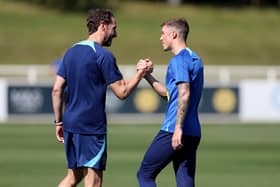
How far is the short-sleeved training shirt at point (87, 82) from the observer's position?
29.8ft

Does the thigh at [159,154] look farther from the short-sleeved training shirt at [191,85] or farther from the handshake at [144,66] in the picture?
the handshake at [144,66]

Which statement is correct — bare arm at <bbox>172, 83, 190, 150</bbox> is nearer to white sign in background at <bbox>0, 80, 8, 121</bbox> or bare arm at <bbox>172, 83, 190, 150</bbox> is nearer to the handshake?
the handshake

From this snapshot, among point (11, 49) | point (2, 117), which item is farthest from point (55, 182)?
point (11, 49)

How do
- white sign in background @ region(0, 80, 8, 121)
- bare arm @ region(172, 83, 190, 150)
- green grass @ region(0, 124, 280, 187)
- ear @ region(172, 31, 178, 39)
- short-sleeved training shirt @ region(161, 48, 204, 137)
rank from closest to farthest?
bare arm @ region(172, 83, 190, 150), short-sleeved training shirt @ region(161, 48, 204, 137), ear @ region(172, 31, 178, 39), green grass @ region(0, 124, 280, 187), white sign in background @ region(0, 80, 8, 121)

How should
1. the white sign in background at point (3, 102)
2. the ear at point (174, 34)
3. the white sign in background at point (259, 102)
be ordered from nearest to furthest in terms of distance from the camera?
the ear at point (174, 34) < the white sign in background at point (3, 102) < the white sign in background at point (259, 102)

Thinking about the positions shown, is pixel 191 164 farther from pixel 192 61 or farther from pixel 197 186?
pixel 197 186

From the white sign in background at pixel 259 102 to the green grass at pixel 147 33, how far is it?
868 inches

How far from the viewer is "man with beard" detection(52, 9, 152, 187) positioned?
9.10 meters

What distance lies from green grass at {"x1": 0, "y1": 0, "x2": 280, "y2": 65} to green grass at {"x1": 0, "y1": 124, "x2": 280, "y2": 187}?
26.7 metres

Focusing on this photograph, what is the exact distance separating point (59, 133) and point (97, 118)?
1.85ft

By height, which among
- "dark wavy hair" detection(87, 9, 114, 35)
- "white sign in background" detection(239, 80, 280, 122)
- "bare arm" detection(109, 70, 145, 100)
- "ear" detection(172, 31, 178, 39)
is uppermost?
"dark wavy hair" detection(87, 9, 114, 35)

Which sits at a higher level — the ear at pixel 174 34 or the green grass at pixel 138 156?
the ear at pixel 174 34

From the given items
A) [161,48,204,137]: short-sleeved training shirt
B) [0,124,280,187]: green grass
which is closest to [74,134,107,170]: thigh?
[161,48,204,137]: short-sleeved training shirt

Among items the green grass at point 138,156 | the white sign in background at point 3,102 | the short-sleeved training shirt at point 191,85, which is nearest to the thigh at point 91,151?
the short-sleeved training shirt at point 191,85
